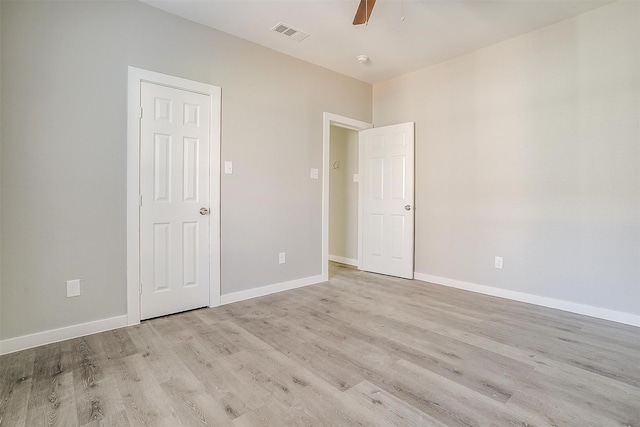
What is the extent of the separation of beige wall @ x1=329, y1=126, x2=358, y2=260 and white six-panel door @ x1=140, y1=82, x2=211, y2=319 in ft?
8.25

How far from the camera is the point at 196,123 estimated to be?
9.21 ft

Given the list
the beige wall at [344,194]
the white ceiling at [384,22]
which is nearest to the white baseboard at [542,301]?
the beige wall at [344,194]

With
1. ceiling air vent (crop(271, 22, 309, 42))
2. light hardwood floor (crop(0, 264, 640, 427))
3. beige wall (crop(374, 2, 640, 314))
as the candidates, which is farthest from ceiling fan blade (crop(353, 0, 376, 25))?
light hardwood floor (crop(0, 264, 640, 427))

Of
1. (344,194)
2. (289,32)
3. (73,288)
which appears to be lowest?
(73,288)

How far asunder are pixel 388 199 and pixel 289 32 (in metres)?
2.31

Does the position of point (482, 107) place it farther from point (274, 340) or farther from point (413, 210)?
point (274, 340)

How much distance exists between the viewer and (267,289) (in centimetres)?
332

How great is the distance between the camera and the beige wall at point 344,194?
15.8ft

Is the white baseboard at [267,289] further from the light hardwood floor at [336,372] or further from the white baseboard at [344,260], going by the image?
the white baseboard at [344,260]

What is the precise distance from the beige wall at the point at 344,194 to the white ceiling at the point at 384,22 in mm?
1540

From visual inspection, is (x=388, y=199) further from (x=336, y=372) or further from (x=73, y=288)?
(x=73, y=288)

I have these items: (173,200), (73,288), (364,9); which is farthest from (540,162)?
(73,288)

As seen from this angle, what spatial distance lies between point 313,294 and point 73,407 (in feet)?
7.10

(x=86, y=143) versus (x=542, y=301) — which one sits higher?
(x=86, y=143)
